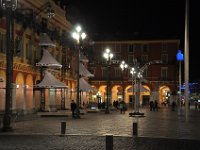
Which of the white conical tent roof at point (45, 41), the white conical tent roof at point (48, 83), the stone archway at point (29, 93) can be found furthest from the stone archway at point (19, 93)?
the white conical tent roof at point (45, 41)

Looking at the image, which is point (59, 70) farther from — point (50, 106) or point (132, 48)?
point (132, 48)

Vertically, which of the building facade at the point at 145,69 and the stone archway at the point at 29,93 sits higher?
the building facade at the point at 145,69

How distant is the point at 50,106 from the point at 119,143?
126ft

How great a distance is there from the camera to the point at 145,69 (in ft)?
331

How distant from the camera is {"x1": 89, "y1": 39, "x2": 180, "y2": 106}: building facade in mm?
101750

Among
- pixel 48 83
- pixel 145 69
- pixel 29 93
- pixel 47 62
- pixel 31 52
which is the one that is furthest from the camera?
pixel 145 69

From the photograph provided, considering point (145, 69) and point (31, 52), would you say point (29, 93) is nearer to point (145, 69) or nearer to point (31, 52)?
point (31, 52)

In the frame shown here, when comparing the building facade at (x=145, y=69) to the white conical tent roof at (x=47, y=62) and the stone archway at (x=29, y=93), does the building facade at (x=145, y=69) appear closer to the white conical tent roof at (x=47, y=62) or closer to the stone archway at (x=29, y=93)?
the stone archway at (x=29, y=93)

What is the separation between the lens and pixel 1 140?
19641 millimetres

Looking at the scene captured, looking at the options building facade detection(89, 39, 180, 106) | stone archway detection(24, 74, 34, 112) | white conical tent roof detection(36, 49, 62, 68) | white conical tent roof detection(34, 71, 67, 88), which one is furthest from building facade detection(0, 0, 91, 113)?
building facade detection(89, 39, 180, 106)

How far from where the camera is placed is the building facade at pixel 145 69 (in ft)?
334

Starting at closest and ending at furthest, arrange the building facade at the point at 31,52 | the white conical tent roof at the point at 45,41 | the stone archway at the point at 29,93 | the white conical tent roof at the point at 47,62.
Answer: the building facade at the point at 31,52
the white conical tent roof at the point at 47,62
the stone archway at the point at 29,93
the white conical tent roof at the point at 45,41

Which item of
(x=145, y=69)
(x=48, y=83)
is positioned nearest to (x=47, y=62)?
(x=48, y=83)

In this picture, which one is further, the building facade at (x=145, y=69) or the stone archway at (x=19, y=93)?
the building facade at (x=145, y=69)
